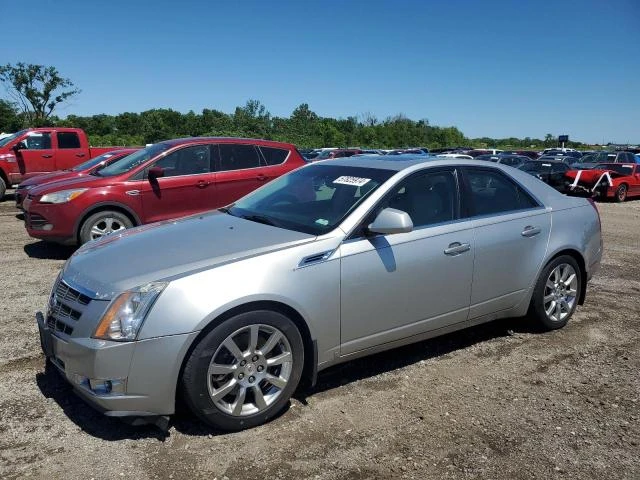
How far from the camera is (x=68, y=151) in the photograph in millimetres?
15359

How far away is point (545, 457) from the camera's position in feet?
10.1

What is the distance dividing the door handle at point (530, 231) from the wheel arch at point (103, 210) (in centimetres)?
552

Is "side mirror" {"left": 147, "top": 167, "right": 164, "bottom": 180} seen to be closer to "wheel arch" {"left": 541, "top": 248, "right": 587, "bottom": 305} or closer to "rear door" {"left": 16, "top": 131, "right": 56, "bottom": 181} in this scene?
"wheel arch" {"left": 541, "top": 248, "right": 587, "bottom": 305}

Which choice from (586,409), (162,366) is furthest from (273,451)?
(586,409)

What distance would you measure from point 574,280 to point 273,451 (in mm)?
3418

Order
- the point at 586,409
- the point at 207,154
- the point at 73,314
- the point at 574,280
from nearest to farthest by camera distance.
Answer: the point at 73,314
the point at 586,409
the point at 574,280
the point at 207,154

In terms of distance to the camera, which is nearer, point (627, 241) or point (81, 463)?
point (81, 463)

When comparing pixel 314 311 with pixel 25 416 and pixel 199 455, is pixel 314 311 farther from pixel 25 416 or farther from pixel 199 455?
pixel 25 416

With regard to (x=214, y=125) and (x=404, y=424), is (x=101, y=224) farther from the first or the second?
(x=214, y=125)

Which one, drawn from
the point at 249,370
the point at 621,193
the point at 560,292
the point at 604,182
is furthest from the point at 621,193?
the point at 249,370

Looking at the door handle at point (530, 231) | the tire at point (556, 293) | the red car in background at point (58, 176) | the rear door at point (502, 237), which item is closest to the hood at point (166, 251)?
the rear door at point (502, 237)

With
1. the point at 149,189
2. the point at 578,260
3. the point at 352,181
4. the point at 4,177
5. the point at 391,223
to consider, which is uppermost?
the point at 352,181

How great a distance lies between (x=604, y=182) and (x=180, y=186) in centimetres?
1618

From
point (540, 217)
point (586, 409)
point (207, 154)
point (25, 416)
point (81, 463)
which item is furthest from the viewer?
point (207, 154)
